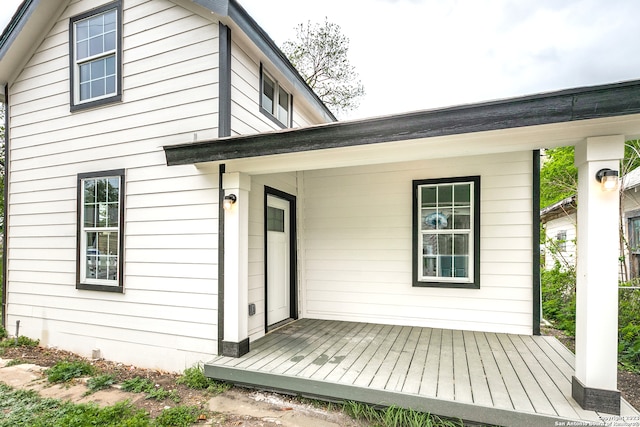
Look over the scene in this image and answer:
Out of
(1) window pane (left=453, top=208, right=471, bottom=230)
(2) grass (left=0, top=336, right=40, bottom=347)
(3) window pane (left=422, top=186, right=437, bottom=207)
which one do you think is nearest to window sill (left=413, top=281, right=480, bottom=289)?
(1) window pane (left=453, top=208, right=471, bottom=230)

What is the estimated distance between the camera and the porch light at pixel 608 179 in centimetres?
222

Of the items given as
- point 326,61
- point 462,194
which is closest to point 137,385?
point 462,194

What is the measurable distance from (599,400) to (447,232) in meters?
2.44

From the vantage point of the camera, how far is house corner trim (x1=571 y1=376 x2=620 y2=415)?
7.26 ft

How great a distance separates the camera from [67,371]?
3.63 m

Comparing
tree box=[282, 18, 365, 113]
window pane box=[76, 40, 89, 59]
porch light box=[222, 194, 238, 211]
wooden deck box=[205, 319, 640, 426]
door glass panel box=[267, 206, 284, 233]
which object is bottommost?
wooden deck box=[205, 319, 640, 426]

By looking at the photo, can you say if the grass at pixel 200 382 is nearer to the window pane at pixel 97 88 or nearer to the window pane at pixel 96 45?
the window pane at pixel 97 88

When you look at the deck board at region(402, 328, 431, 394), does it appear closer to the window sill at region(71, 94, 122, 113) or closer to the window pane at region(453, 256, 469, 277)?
the window pane at region(453, 256, 469, 277)

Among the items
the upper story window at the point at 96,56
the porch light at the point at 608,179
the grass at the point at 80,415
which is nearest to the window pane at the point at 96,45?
the upper story window at the point at 96,56

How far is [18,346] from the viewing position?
4.66 metres

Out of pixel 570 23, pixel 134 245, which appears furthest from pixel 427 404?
pixel 570 23

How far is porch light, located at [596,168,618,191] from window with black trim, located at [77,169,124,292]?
4989mm

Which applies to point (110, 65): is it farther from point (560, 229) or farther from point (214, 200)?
point (560, 229)

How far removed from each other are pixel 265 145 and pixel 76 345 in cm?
409
